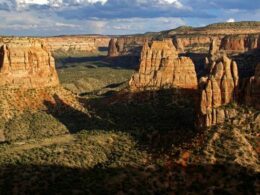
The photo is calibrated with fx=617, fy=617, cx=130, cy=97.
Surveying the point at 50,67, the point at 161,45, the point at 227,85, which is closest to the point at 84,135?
the point at 227,85

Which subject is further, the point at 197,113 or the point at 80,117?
the point at 80,117

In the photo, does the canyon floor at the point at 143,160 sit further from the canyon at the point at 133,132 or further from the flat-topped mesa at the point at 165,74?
the flat-topped mesa at the point at 165,74

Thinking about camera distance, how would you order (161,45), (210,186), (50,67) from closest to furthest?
(210,186) < (50,67) < (161,45)

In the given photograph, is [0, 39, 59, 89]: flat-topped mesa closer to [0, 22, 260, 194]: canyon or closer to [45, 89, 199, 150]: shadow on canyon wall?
[0, 22, 260, 194]: canyon

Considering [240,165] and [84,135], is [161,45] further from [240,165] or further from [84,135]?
[240,165]

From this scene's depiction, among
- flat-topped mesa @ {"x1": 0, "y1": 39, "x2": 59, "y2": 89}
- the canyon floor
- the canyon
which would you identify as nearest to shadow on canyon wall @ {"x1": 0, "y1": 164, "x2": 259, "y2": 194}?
the canyon floor
